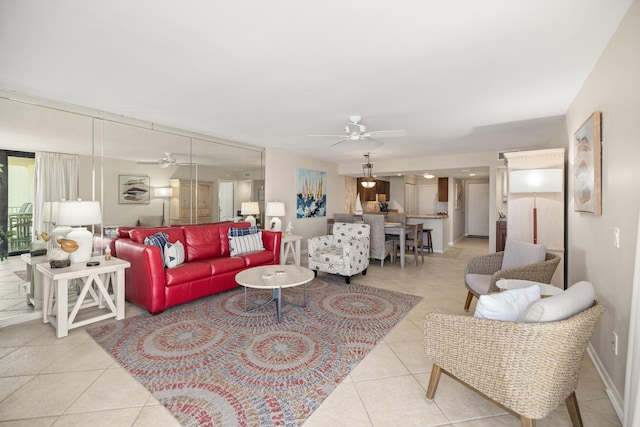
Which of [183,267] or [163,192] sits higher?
[163,192]

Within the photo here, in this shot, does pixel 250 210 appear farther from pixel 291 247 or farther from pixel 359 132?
pixel 359 132

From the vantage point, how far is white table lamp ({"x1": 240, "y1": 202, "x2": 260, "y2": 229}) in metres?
5.43

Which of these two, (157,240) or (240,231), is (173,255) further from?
(240,231)

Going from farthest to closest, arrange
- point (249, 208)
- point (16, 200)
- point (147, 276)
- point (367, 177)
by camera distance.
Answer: point (367, 177), point (249, 208), point (147, 276), point (16, 200)

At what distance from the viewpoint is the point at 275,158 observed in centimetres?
623

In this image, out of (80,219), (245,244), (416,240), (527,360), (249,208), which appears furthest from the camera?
(416,240)

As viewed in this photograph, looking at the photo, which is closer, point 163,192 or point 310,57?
point 310,57

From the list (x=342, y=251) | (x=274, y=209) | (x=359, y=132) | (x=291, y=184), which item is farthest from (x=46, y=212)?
(x=291, y=184)

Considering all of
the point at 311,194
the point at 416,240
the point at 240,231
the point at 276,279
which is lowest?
the point at 276,279

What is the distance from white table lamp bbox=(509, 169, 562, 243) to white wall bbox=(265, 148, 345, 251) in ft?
14.1

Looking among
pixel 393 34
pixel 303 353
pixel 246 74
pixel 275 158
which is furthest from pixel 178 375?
pixel 275 158

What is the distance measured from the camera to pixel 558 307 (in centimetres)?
144

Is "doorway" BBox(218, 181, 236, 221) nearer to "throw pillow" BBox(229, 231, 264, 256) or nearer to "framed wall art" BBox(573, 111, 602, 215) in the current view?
"throw pillow" BBox(229, 231, 264, 256)

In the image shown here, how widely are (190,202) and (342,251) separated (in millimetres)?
2597
